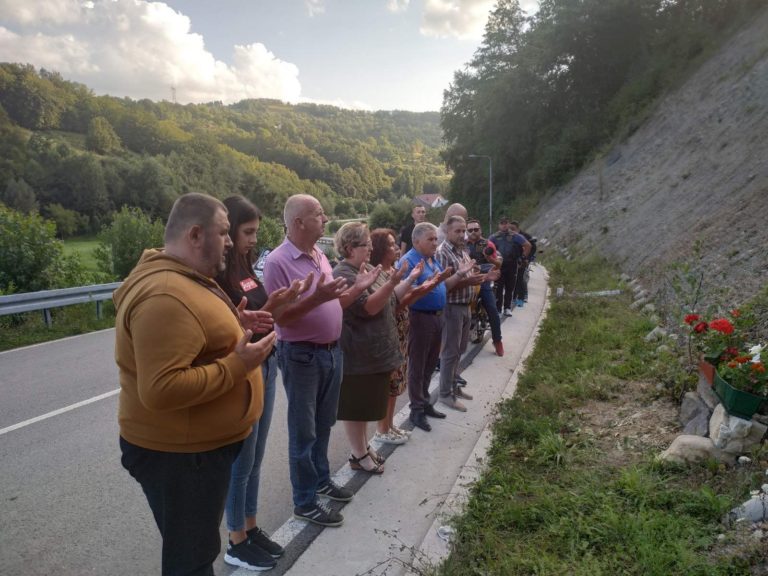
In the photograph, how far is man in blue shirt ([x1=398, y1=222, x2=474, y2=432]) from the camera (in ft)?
14.4

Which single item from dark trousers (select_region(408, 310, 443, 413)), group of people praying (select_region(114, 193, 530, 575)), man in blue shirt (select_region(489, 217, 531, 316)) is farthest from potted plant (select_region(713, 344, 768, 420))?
man in blue shirt (select_region(489, 217, 531, 316))

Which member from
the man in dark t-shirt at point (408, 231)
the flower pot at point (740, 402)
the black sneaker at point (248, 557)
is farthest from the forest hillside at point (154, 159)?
the flower pot at point (740, 402)

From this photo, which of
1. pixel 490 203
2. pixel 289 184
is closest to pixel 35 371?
pixel 490 203

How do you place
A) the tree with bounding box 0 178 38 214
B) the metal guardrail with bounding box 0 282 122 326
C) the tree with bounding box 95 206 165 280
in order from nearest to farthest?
1. the metal guardrail with bounding box 0 282 122 326
2. the tree with bounding box 95 206 165 280
3. the tree with bounding box 0 178 38 214

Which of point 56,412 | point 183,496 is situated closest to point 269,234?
point 56,412

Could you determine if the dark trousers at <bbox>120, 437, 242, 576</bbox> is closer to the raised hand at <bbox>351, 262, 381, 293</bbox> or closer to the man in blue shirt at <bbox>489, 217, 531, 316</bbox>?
the raised hand at <bbox>351, 262, 381, 293</bbox>

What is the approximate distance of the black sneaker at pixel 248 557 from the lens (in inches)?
112

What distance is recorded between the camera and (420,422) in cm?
469

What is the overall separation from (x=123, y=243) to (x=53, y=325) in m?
4.48

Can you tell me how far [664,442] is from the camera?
3.94 meters

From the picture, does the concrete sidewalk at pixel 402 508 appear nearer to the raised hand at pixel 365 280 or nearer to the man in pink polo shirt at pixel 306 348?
the man in pink polo shirt at pixel 306 348

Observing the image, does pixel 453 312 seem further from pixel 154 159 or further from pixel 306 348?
pixel 154 159

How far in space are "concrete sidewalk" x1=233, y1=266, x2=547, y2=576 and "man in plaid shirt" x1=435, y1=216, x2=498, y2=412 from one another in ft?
0.80

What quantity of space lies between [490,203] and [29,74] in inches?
3748
